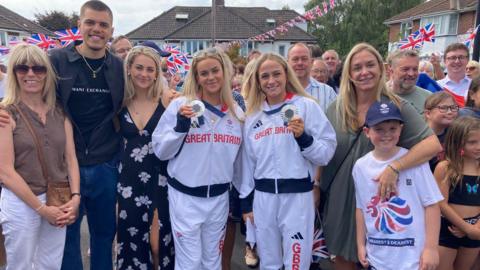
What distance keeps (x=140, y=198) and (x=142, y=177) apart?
20 cm

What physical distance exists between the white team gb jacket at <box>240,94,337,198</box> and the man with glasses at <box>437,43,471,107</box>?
3.35 m

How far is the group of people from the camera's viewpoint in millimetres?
2730

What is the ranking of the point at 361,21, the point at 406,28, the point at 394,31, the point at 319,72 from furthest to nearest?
the point at 361,21, the point at 394,31, the point at 406,28, the point at 319,72

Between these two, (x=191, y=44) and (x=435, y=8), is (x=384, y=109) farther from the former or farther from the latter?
(x=191, y=44)

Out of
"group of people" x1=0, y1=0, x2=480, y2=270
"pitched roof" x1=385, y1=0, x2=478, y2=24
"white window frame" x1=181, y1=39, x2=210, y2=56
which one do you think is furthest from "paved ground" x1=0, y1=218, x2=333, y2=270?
"white window frame" x1=181, y1=39, x2=210, y2=56

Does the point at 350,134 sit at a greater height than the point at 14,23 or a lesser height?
lesser

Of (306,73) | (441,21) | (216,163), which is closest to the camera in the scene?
(216,163)

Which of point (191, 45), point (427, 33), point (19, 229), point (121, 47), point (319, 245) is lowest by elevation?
point (319, 245)

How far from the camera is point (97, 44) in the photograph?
10.9ft

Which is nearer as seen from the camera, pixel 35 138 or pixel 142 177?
pixel 35 138

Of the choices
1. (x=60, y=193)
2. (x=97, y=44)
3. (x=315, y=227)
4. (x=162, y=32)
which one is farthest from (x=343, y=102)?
(x=162, y=32)

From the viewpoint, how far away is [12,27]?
3591cm

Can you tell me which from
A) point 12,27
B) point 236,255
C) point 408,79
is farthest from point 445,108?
point 12,27

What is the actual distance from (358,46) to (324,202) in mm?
1363
